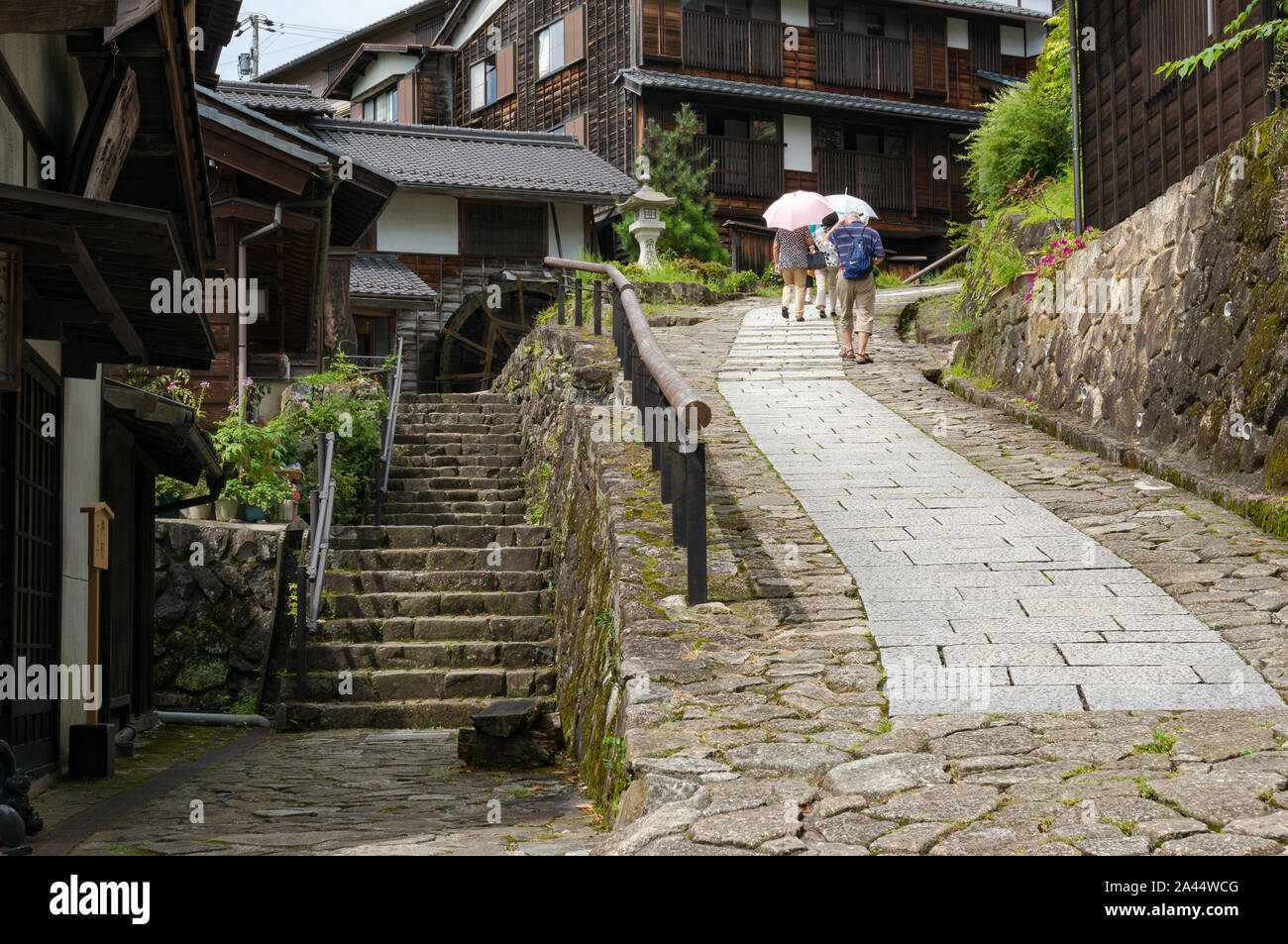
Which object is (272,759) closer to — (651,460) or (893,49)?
(651,460)

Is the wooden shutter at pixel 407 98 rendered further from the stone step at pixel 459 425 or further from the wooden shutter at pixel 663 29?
the stone step at pixel 459 425

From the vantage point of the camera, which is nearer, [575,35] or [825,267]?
[825,267]

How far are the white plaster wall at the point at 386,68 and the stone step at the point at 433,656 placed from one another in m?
31.7

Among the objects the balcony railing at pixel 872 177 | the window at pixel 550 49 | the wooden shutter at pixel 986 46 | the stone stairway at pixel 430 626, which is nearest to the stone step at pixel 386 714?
the stone stairway at pixel 430 626

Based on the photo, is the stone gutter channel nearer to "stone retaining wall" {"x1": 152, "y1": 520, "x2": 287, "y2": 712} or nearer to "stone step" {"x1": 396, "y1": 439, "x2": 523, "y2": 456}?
"stone retaining wall" {"x1": 152, "y1": 520, "x2": 287, "y2": 712}

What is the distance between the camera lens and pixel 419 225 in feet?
97.1

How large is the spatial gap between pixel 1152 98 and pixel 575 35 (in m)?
22.9

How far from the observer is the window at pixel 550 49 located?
110ft

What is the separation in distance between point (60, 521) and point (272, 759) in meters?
2.22

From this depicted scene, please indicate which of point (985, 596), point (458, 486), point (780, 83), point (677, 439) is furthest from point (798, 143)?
point (985, 596)

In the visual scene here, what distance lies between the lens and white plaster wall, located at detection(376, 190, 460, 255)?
29.4 m

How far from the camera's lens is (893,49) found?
108 feet

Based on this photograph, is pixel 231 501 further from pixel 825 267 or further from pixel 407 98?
pixel 407 98

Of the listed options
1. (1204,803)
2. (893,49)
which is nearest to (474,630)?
(1204,803)
